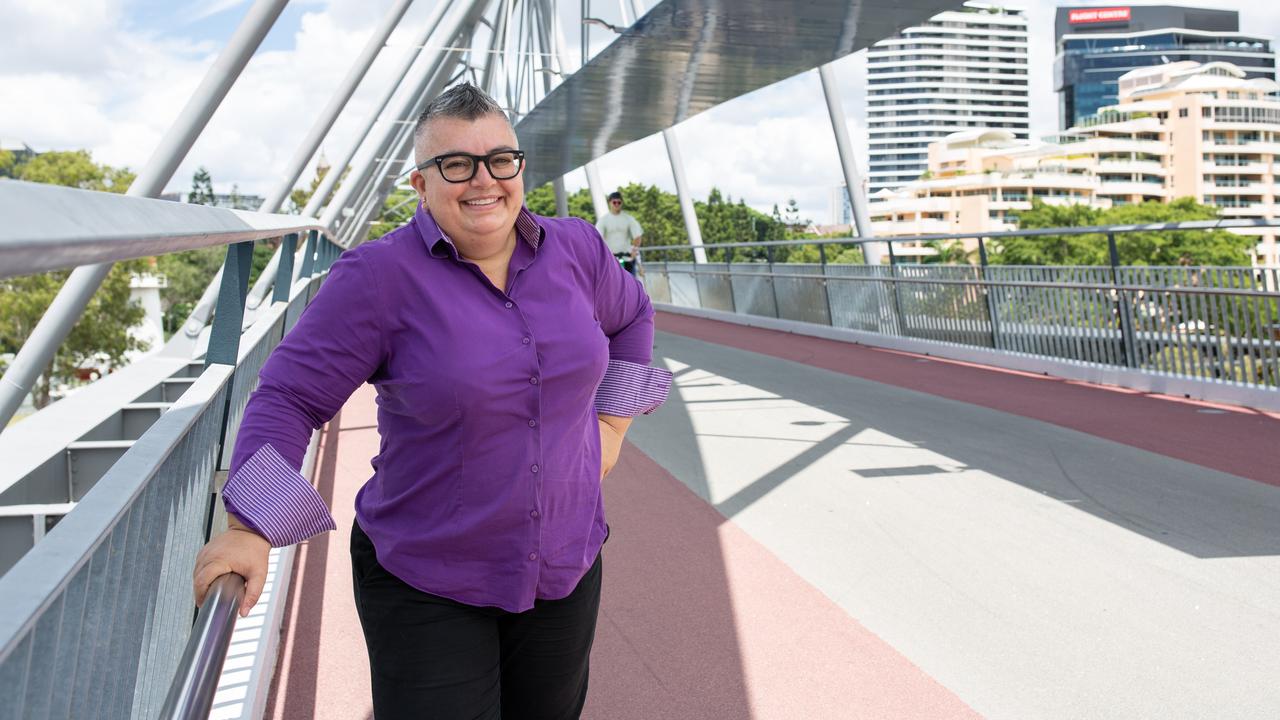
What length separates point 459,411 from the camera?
214 cm

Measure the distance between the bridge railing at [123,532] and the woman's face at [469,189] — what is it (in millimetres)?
395

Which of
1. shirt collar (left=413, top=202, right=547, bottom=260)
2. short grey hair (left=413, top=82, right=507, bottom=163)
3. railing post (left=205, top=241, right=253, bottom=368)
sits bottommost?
railing post (left=205, top=241, right=253, bottom=368)

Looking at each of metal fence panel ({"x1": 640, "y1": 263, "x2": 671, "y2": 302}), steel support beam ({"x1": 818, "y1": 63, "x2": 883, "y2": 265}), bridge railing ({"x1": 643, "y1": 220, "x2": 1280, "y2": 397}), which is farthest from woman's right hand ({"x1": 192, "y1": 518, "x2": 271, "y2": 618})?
metal fence panel ({"x1": 640, "y1": 263, "x2": 671, "y2": 302})

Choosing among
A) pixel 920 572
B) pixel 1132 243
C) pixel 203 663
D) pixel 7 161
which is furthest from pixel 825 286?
pixel 1132 243

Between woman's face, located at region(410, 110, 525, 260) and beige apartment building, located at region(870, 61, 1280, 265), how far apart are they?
15434 cm

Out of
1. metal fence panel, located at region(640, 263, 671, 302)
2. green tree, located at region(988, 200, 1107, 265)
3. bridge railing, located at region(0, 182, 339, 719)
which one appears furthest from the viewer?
green tree, located at region(988, 200, 1107, 265)

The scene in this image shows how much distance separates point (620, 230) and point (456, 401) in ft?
43.2

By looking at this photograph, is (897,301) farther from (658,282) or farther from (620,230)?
(658,282)

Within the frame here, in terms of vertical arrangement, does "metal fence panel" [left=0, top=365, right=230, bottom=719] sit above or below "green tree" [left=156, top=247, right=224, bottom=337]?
above

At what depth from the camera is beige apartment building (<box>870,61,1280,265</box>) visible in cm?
15488

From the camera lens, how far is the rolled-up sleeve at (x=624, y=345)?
104 inches

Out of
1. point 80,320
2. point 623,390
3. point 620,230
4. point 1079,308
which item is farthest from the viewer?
point 80,320

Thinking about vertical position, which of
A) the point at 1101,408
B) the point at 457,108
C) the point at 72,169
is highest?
the point at 72,169

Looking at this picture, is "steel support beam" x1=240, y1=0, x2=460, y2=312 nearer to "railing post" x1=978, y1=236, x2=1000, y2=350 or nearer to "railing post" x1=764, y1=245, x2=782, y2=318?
"railing post" x1=764, y1=245, x2=782, y2=318
